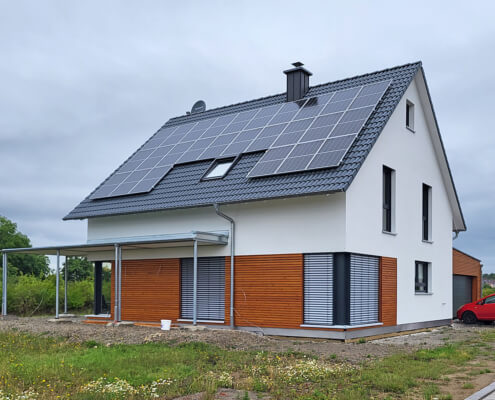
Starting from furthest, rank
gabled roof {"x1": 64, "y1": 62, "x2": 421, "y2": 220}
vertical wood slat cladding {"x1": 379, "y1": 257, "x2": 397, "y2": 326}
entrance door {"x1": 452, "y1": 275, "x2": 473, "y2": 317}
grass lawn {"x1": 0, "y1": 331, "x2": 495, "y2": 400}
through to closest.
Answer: entrance door {"x1": 452, "y1": 275, "x2": 473, "y2": 317} < vertical wood slat cladding {"x1": 379, "y1": 257, "x2": 397, "y2": 326} < gabled roof {"x1": 64, "y1": 62, "x2": 421, "y2": 220} < grass lawn {"x1": 0, "y1": 331, "x2": 495, "y2": 400}

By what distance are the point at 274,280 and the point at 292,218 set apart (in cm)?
162

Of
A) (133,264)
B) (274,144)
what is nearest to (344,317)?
(274,144)

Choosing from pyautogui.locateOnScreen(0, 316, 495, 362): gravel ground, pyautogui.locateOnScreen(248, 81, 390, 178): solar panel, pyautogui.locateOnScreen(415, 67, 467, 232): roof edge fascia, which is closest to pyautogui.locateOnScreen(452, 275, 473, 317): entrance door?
pyautogui.locateOnScreen(415, 67, 467, 232): roof edge fascia

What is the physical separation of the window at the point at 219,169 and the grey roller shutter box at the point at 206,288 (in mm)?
2377

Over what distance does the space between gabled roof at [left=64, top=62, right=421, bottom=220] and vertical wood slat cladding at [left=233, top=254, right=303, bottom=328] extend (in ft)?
5.56

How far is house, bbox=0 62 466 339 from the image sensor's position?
14594 millimetres

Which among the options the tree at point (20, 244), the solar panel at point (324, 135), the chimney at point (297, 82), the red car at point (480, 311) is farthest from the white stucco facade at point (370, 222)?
the tree at point (20, 244)

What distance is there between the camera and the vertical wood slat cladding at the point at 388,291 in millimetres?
15906

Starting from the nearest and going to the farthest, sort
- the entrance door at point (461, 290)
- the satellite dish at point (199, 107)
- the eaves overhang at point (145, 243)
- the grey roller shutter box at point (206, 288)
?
the eaves overhang at point (145, 243) → the grey roller shutter box at point (206, 288) → the entrance door at point (461, 290) → the satellite dish at point (199, 107)

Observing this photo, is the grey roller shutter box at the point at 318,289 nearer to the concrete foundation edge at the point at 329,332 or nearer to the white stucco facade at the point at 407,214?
the concrete foundation edge at the point at 329,332

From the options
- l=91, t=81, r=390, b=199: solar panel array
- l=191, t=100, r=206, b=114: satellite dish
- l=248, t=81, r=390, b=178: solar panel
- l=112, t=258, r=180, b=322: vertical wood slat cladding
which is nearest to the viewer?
l=248, t=81, r=390, b=178: solar panel

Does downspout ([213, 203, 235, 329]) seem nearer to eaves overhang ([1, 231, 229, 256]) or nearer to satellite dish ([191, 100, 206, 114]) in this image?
eaves overhang ([1, 231, 229, 256])

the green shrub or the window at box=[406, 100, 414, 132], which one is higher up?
the window at box=[406, 100, 414, 132]

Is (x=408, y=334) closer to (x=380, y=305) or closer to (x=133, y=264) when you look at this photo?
(x=380, y=305)
